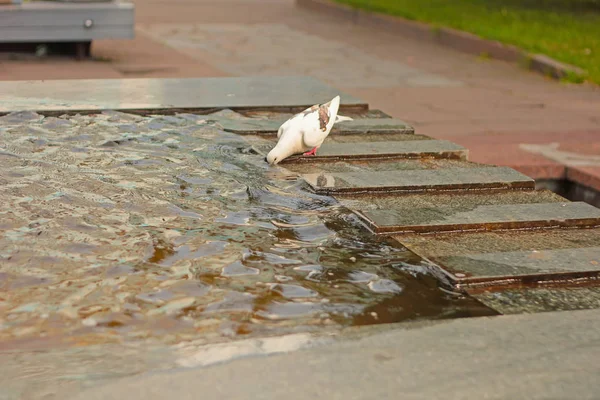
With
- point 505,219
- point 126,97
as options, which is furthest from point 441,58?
point 505,219

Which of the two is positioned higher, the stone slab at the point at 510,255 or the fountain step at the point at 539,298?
the stone slab at the point at 510,255

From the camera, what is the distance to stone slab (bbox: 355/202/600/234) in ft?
9.81

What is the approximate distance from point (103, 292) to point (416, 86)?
17.6ft

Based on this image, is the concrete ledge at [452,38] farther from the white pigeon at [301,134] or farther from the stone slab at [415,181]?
the white pigeon at [301,134]

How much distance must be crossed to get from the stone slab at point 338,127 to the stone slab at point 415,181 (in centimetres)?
71

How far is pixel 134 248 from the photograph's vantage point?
8.95 ft

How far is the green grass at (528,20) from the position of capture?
8539mm

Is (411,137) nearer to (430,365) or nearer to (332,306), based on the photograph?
(332,306)

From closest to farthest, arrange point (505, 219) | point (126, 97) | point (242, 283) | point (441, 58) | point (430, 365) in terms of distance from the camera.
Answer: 1. point (430, 365)
2. point (242, 283)
3. point (505, 219)
4. point (126, 97)
5. point (441, 58)

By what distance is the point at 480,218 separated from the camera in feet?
10.2

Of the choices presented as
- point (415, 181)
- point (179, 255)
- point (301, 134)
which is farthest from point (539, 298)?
point (301, 134)

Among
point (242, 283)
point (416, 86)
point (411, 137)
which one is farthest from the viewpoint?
point (416, 86)

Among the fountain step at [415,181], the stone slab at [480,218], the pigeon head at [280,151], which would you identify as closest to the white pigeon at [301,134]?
the pigeon head at [280,151]

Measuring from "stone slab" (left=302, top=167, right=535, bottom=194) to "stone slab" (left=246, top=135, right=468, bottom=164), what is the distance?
0.79ft
